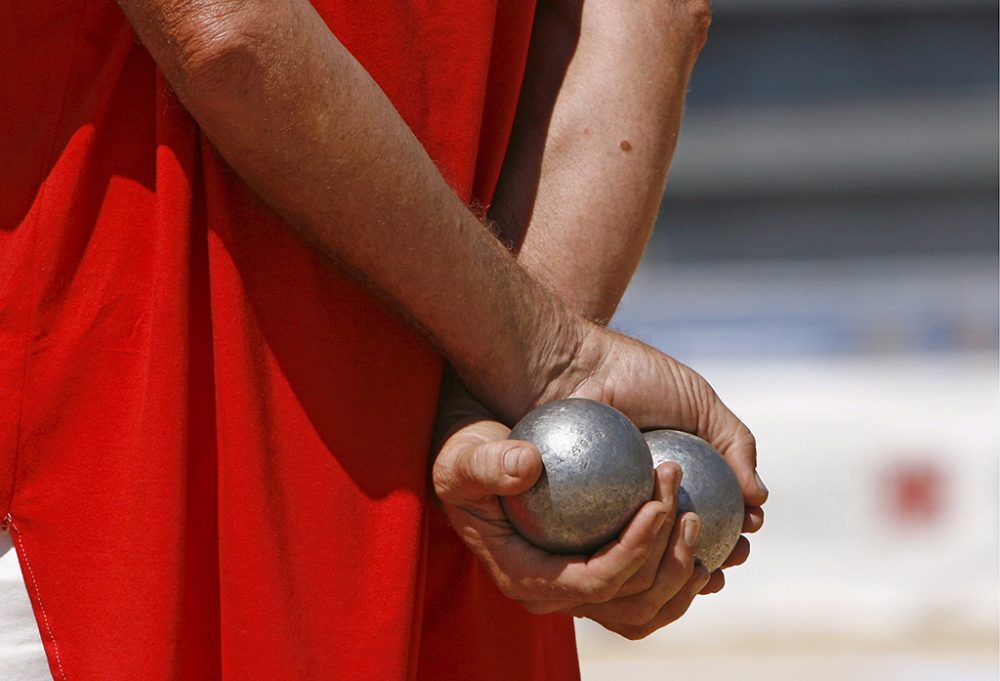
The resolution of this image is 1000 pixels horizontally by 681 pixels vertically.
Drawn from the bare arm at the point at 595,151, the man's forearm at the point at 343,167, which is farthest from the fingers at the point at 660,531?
the man's forearm at the point at 343,167

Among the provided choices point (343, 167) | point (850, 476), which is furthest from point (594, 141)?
point (850, 476)

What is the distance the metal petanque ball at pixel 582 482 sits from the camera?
1.41m

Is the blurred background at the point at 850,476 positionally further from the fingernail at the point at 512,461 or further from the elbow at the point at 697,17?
the fingernail at the point at 512,461

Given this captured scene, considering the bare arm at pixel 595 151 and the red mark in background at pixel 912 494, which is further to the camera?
the red mark in background at pixel 912 494

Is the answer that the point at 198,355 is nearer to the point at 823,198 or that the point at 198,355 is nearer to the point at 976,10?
the point at 823,198

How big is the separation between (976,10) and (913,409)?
1110cm

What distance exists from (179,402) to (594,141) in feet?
2.24

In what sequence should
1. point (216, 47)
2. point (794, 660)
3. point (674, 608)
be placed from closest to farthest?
point (216, 47)
point (674, 608)
point (794, 660)

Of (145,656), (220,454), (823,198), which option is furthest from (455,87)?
(823,198)

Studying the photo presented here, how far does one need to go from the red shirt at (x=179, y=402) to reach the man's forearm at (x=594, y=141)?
0.98 feet

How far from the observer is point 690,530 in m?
1.45

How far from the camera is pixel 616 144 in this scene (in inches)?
71.9

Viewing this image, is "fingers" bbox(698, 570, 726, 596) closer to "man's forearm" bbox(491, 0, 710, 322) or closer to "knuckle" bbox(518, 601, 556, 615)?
"knuckle" bbox(518, 601, 556, 615)

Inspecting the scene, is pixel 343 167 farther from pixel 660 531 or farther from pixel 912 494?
pixel 912 494
